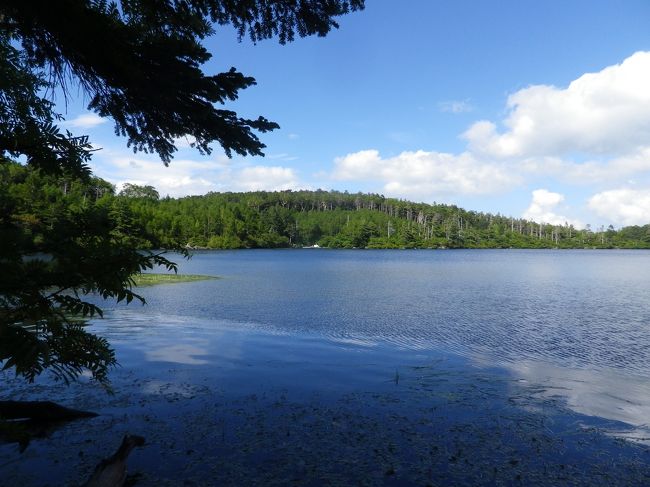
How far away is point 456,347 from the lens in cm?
1967

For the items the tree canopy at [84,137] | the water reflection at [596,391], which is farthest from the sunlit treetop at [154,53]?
the water reflection at [596,391]

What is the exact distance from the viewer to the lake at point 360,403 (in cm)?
775

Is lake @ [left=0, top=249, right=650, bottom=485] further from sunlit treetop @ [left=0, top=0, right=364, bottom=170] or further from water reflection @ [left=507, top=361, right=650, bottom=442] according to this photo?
sunlit treetop @ [left=0, top=0, right=364, bottom=170]

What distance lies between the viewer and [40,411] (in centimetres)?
916

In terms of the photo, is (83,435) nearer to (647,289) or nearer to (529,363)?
(529,363)

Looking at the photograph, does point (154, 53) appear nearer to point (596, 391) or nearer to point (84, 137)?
point (84, 137)

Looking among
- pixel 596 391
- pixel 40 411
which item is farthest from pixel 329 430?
pixel 596 391

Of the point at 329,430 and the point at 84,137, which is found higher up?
the point at 84,137

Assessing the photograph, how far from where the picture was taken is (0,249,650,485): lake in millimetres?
7754

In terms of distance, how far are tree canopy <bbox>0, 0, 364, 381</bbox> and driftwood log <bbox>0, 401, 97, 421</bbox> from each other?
191 inches

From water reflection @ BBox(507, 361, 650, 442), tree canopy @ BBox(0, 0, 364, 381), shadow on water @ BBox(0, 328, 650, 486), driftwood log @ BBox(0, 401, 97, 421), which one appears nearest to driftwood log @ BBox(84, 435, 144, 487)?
shadow on water @ BBox(0, 328, 650, 486)

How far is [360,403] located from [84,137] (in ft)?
31.4

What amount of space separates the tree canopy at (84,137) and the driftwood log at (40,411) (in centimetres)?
485

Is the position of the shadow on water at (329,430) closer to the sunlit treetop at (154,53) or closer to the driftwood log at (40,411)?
the driftwood log at (40,411)
